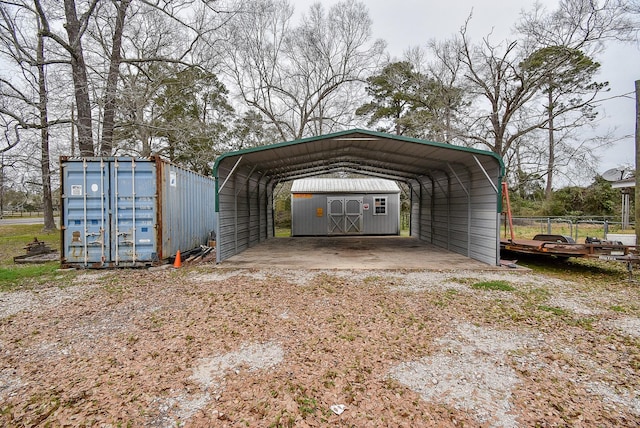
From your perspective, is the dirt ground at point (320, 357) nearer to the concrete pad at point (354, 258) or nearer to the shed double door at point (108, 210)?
the shed double door at point (108, 210)

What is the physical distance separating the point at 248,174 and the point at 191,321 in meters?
7.19

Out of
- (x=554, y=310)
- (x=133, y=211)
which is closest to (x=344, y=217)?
(x=133, y=211)

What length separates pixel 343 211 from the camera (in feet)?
54.7

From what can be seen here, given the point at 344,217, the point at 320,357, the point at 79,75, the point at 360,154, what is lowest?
the point at 320,357

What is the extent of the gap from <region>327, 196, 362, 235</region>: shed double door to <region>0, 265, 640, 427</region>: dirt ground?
10.8 m

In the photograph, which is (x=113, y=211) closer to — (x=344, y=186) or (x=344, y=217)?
(x=344, y=217)

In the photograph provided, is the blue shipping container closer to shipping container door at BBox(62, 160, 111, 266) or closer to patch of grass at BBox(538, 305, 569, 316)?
shipping container door at BBox(62, 160, 111, 266)

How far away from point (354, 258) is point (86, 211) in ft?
22.5

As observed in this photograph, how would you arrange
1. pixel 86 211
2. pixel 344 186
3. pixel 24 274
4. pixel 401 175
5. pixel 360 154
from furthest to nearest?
pixel 344 186, pixel 401 175, pixel 360 154, pixel 86 211, pixel 24 274

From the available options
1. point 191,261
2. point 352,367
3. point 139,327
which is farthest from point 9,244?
point 352,367

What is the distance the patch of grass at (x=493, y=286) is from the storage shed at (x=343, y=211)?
10553mm

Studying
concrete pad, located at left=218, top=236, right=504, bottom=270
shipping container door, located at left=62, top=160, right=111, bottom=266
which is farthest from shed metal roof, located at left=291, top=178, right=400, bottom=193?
shipping container door, located at left=62, top=160, right=111, bottom=266

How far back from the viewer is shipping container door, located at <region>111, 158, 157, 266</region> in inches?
292

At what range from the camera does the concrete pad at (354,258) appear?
323 inches
